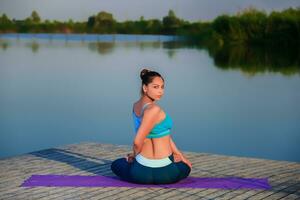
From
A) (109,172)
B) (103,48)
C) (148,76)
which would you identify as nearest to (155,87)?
(148,76)

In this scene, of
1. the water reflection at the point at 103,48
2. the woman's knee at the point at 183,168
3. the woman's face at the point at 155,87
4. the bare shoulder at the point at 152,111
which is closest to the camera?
the bare shoulder at the point at 152,111

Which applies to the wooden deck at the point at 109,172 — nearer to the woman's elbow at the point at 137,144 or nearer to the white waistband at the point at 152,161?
the white waistband at the point at 152,161

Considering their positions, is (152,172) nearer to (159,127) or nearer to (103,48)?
(159,127)

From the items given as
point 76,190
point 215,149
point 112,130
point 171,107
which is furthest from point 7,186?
point 171,107

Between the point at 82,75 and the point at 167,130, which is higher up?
the point at 167,130

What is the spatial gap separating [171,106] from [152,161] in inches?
468

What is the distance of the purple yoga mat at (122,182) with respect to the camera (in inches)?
218

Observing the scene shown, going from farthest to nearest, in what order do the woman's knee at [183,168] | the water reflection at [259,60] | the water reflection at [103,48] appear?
the water reflection at [103,48] → the water reflection at [259,60] → the woman's knee at [183,168]

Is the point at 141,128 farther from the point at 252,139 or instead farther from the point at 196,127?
the point at 196,127

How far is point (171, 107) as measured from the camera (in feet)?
55.5

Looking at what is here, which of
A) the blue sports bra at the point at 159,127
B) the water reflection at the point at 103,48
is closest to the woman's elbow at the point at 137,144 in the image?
the blue sports bra at the point at 159,127

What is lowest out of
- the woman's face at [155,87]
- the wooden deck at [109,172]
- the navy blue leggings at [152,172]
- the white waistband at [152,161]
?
the wooden deck at [109,172]

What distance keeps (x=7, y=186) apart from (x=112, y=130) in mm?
7519

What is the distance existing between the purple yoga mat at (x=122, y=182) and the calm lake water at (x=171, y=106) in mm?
4919
